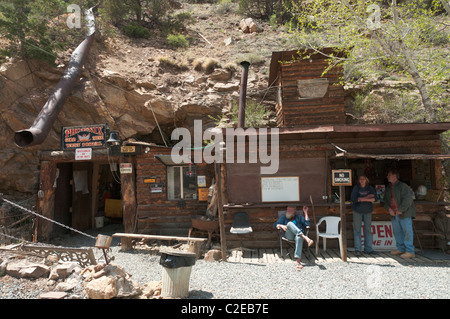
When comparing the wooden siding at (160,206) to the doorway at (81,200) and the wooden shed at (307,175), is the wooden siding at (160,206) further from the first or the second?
the wooden shed at (307,175)

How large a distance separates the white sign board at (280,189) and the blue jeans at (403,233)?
8.35 ft

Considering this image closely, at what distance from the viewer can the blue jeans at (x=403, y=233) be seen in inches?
258

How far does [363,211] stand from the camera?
6.85 metres

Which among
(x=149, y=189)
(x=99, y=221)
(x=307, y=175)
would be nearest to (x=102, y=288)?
(x=149, y=189)

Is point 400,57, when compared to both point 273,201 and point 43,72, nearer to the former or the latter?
point 273,201

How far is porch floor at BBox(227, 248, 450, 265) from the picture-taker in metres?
6.39

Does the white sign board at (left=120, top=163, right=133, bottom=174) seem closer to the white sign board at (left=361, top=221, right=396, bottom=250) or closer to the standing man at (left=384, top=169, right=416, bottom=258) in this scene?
the white sign board at (left=361, top=221, right=396, bottom=250)

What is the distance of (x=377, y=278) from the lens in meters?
5.31

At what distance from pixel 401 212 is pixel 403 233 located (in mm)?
685

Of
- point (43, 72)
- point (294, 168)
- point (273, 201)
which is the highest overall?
point (43, 72)

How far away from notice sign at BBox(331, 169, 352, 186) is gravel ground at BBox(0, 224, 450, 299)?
1935mm

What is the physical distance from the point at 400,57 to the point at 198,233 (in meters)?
9.15
